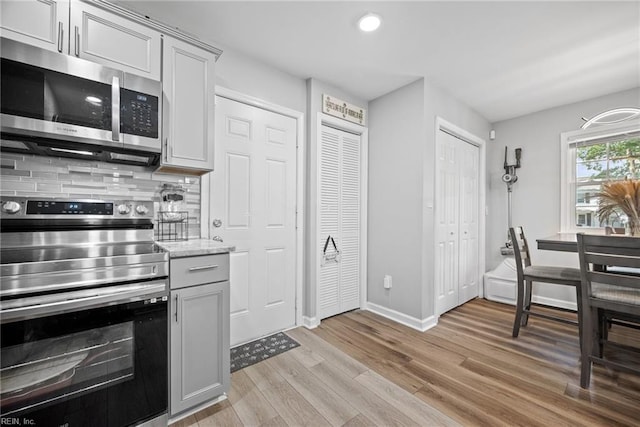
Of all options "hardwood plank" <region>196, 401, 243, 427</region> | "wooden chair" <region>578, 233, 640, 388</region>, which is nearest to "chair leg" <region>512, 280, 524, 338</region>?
"wooden chair" <region>578, 233, 640, 388</region>

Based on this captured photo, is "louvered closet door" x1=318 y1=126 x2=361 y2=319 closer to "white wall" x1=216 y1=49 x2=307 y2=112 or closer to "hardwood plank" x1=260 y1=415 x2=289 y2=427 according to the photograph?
"white wall" x1=216 y1=49 x2=307 y2=112

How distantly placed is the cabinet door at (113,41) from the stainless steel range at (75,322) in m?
0.86

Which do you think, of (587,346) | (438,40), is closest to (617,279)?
(587,346)

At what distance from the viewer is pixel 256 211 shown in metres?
2.41

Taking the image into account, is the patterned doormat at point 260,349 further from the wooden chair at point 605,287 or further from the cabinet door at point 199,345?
the wooden chair at point 605,287

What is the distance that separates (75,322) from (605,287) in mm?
3025

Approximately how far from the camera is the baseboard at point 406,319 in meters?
2.66

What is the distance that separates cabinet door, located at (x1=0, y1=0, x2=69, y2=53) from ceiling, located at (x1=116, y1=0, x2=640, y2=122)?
0.53 m

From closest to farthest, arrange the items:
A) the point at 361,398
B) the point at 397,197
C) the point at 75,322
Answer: the point at 75,322 < the point at 361,398 < the point at 397,197

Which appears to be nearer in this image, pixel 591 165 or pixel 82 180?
pixel 82 180

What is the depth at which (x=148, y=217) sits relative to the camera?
71.6 inches

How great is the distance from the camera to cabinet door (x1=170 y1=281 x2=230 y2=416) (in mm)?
1436

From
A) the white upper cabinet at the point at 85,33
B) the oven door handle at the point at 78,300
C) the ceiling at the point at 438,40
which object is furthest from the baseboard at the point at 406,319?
the white upper cabinet at the point at 85,33

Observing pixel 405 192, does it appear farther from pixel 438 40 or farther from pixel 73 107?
pixel 73 107
